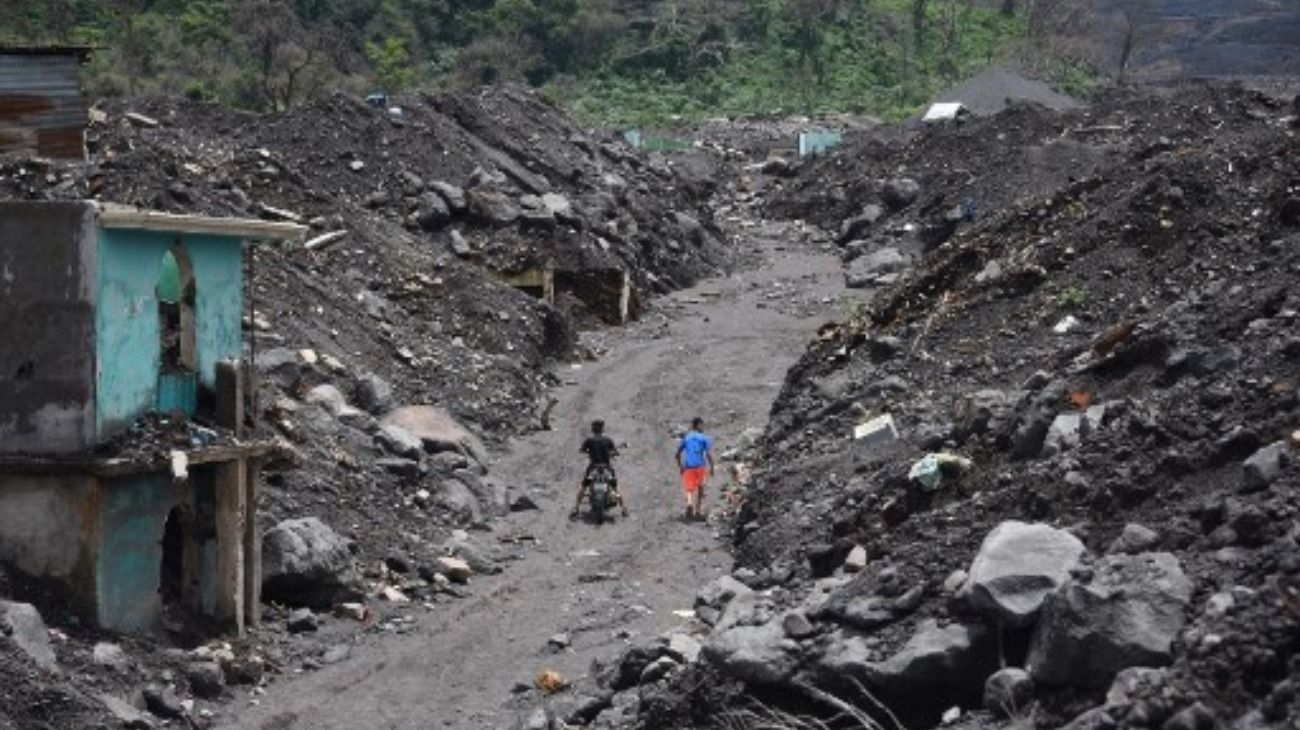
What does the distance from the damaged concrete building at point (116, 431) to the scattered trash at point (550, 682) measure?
253 centimetres

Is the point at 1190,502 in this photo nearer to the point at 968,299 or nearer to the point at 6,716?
the point at 6,716

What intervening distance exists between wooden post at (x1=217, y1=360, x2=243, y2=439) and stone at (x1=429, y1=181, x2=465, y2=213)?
16.9 m

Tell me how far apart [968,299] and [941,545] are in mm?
10154

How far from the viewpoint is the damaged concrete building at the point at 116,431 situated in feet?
44.9

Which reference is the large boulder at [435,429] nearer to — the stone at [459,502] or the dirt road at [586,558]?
the dirt road at [586,558]

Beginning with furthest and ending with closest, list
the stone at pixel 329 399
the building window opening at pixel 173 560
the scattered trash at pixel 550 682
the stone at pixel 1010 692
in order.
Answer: the stone at pixel 329 399 → the building window opening at pixel 173 560 → the scattered trash at pixel 550 682 → the stone at pixel 1010 692

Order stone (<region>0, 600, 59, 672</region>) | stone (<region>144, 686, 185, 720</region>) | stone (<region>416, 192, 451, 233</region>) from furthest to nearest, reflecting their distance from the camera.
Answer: stone (<region>416, 192, 451, 233</region>) < stone (<region>144, 686, 185, 720</region>) < stone (<region>0, 600, 59, 672</region>)

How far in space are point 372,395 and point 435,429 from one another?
815 millimetres

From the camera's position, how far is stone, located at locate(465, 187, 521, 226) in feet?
107

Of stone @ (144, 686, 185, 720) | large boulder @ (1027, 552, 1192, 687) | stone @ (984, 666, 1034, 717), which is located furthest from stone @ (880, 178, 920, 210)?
large boulder @ (1027, 552, 1192, 687)

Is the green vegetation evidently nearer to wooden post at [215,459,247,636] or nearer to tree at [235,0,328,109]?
tree at [235,0,328,109]

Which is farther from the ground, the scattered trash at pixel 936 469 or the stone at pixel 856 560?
the scattered trash at pixel 936 469

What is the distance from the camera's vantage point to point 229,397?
15.4 m

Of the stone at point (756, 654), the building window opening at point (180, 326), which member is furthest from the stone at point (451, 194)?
the stone at point (756, 654)
